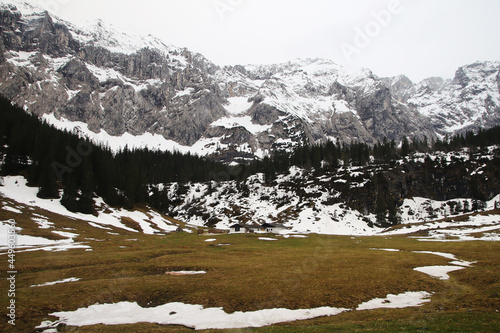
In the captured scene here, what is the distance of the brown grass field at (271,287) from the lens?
18109mm

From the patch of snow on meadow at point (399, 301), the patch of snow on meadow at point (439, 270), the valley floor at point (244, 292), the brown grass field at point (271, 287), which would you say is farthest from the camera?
the patch of snow on meadow at point (439, 270)

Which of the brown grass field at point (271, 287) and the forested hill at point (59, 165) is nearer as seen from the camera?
the brown grass field at point (271, 287)

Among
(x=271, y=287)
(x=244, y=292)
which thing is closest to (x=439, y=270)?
(x=271, y=287)

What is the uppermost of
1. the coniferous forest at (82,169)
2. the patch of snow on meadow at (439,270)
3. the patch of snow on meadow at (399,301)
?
the coniferous forest at (82,169)

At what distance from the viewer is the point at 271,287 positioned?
1094 inches

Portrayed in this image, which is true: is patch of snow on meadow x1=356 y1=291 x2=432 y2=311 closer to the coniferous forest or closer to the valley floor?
the valley floor

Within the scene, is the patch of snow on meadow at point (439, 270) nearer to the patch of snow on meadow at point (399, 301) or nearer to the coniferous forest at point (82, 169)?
the patch of snow on meadow at point (399, 301)

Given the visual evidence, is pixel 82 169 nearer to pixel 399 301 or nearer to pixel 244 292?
pixel 244 292

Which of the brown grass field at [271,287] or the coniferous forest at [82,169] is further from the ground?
the coniferous forest at [82,169]

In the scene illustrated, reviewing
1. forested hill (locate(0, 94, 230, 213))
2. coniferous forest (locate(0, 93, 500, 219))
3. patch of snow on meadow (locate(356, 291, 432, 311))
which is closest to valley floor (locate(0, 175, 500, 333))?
patch of snow on meadow (locate(356, 291, 432, 311))

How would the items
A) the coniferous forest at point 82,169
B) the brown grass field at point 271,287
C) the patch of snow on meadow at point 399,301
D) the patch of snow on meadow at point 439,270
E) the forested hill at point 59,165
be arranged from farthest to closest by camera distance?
the coniferous forest at point 82,169, the forested hill at point 59,165, the patch of snow on meadow at point 439,270, the patch of snow on meadow at point 399,301, the brown grass field at point 271,287

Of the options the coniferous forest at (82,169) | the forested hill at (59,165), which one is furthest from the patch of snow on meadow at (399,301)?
the coniferous forest at (82,169)

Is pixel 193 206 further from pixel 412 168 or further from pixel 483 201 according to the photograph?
pixel 483 201

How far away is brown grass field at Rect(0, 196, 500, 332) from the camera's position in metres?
18.1
